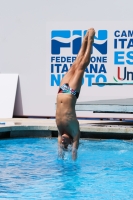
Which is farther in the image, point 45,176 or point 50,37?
point 50,37

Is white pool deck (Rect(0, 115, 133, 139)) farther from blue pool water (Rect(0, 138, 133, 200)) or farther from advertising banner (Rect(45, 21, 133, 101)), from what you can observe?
advertising banner (Rect(45, 21, 133, 101))

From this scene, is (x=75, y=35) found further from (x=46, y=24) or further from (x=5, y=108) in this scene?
(x=5, y=108)

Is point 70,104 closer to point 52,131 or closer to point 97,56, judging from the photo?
point 52,131

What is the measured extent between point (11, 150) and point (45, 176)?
111 inches

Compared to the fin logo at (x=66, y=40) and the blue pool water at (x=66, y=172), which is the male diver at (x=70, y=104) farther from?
the fin logo at (x=66, y=40)

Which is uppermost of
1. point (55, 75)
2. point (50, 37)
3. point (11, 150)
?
point (50, 37)

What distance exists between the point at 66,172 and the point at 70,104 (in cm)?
98

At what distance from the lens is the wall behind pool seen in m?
14.1

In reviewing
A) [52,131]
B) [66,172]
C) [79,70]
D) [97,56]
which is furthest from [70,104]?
[97,56]

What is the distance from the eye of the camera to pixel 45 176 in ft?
24.2

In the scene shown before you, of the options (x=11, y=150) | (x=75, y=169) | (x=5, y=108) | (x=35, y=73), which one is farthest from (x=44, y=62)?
(x=75, y=169)

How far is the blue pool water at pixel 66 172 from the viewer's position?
6.37 meters

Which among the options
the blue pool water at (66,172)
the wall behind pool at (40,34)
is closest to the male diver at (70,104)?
the blue pool water at (66,172)

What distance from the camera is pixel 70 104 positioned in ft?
26.3
